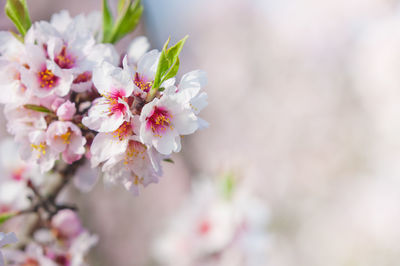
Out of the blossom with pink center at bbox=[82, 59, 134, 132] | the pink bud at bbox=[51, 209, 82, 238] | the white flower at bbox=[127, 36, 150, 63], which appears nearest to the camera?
the blossom with pink center at bbox=[82, 59, 134, 132]

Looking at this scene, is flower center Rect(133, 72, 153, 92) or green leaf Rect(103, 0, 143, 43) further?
green leaf Rect(103, 0, 143, 43)

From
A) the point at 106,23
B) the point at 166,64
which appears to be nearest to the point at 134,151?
the point at 166,64

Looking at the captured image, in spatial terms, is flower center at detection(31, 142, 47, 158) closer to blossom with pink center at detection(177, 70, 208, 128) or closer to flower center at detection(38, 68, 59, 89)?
flower center at detection(38, 68, 59, 89)

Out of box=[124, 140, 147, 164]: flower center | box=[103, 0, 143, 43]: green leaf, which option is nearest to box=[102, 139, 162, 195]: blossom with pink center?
box=[124, 140, 147, 164]: flower center

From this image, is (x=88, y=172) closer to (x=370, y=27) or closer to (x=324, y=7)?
(x=370, y=27)

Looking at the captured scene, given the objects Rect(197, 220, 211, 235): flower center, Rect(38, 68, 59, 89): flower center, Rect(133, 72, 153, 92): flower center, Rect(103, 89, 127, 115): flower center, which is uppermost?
Rect(197, 220, 211, 235): flower center

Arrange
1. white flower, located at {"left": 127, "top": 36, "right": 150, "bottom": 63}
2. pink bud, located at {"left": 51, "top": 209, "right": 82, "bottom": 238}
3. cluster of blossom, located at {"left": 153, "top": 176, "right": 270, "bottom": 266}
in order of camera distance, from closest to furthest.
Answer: white flower, located at {"left": 127, "top": 36, "right": 150, "bottom": 63}, pink bud, located at {"left": 51, "top": 209, "right": 82, "bottom": 238}, cluster of blossom, located at {"left": 153, "top": 176, "right": 270, "bottom": 266}
